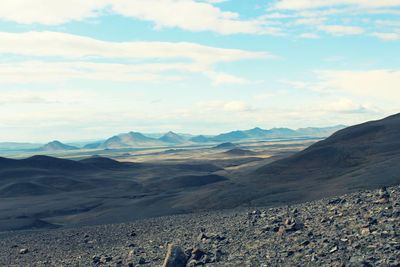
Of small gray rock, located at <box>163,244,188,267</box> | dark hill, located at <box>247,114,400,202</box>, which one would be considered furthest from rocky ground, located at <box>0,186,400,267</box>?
dark hill, located at <box>247,114,400,202</box>

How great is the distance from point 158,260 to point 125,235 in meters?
7.82

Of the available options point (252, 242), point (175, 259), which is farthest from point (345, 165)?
point (175, 259)

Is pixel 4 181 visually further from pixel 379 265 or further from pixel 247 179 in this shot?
pixel 379 265

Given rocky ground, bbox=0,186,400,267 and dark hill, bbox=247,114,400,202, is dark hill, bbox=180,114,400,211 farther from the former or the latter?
rocky ground, bbox=0,186,400,267

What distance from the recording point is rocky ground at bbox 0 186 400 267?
12078mm

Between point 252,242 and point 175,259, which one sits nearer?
point 175,259

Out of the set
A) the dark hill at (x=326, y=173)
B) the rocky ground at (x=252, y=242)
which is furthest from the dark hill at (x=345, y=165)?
the rocky ground at (x=252, y=242)

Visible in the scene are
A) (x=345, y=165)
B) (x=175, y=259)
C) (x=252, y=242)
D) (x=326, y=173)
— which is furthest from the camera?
(x=345, y=165)

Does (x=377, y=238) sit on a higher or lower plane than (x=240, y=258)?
higher

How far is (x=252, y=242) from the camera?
15406 millimetres

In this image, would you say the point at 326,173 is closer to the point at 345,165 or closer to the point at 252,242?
the point at 345,165

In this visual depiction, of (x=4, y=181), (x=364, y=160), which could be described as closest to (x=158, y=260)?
(x=364, y=160)

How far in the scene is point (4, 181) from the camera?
63281 millimetres

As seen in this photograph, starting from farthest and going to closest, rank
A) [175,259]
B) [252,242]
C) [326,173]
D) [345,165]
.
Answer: [345,165], [326,173], [252,242], [175,259]
